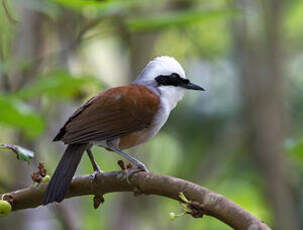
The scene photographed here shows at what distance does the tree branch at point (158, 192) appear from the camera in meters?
1.60

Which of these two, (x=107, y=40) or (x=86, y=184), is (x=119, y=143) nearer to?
(x=86, y=184)

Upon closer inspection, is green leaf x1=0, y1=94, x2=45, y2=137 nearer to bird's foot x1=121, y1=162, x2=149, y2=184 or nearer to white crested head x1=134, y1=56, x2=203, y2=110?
bird's foot x1=121, y1=162, x2=149, y2=184

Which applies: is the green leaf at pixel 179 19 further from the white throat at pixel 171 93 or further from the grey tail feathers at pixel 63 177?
the grey tail feathers at pixel 63 177

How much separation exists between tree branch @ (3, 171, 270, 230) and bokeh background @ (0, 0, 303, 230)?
4.03ft

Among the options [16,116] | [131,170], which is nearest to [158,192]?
[131,170]

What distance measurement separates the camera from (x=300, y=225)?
514 centimetres

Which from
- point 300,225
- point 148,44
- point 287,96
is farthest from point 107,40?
point 300,225

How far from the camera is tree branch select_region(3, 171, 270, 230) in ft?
5.25

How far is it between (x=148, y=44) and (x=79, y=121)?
2607 millimetres

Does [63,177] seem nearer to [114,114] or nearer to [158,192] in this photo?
[158,192]

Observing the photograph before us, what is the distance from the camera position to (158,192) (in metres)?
1.86

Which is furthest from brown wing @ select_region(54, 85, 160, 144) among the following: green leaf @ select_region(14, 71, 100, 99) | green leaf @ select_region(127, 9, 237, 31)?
green leaf @ select_region(127, 9, 237, 31)

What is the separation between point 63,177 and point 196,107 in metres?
3.71

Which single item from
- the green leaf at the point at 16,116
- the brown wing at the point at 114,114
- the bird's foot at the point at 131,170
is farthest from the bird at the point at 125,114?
the bird's foot at the point at 131,170
